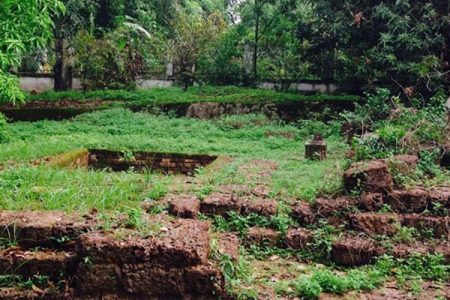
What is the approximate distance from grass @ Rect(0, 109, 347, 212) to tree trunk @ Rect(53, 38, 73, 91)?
12.1ft

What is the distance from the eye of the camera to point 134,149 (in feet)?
27.3

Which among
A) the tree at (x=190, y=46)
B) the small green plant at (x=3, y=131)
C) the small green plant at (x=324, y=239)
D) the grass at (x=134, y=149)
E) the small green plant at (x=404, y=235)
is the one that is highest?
the tree at (x=190, y=46)

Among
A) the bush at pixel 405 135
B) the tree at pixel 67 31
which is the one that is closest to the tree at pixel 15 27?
the bush at pixel 405 135

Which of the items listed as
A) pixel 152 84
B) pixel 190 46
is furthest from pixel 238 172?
pixel 152 84

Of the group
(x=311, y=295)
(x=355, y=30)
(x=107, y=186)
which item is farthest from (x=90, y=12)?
(x=311, y=295)

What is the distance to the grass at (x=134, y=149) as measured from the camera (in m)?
4.58

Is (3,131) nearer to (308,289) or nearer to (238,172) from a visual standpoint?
(238,172)

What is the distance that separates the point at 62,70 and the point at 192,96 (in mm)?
4387

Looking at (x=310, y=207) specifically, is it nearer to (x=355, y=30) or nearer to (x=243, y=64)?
(x=355, y=30)

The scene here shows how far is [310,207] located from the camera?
15.5 feet

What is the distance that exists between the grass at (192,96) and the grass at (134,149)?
1.12m

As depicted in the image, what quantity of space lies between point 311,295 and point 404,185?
6.52 feet

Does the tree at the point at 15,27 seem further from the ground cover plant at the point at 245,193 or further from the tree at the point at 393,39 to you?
the tree at the point at 393,39

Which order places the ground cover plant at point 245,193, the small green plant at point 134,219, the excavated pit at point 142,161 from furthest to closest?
the excavated pit at point 142,161, the small green plant at point 134,219, the ground cover plant at point 245,193
